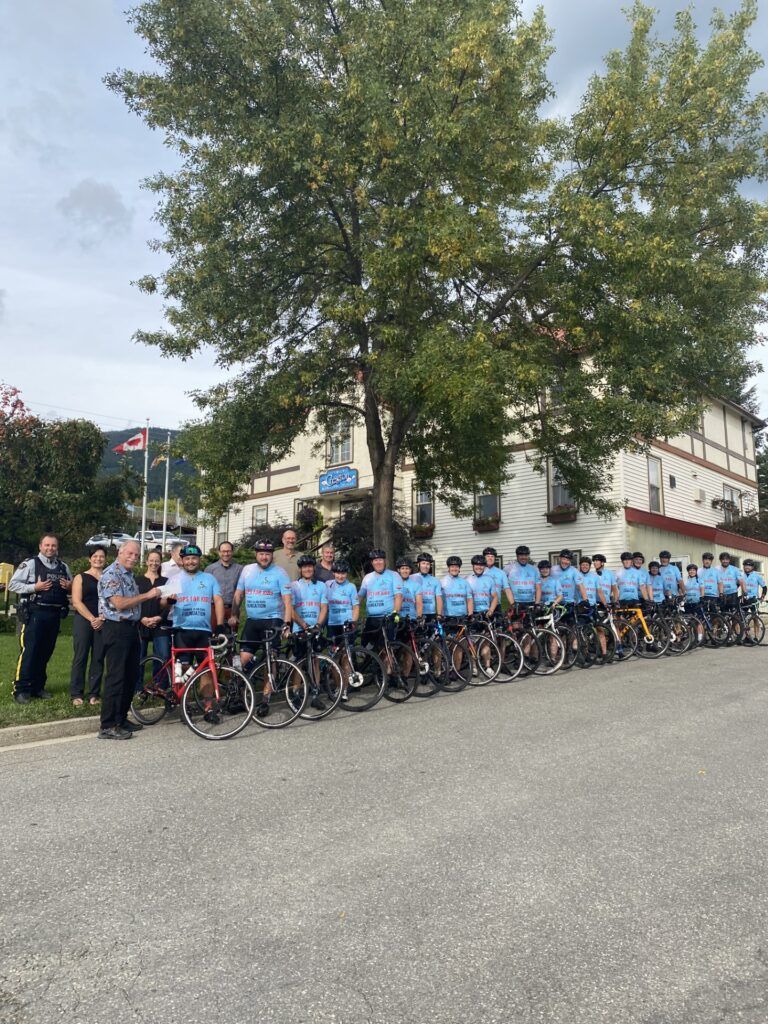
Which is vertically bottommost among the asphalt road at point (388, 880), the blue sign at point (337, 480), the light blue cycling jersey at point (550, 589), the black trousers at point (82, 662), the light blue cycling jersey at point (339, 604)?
the asphalt road at point (388, 880)

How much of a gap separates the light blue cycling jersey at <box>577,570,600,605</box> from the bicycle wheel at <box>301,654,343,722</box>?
6.29 meters

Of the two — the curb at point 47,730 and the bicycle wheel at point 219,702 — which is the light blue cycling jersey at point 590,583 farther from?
the curb at point 47,730

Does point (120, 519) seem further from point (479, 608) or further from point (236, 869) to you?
point (236, 869)

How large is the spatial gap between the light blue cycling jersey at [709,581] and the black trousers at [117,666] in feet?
45.0

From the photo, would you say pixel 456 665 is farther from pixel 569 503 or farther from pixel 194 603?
pixel 569 503

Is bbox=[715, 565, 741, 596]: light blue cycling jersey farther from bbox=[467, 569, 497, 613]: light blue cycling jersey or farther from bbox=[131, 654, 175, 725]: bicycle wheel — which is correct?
bbox=[131, 654, 175, 725]: bicycle wheel

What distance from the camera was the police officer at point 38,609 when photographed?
872 centimetres

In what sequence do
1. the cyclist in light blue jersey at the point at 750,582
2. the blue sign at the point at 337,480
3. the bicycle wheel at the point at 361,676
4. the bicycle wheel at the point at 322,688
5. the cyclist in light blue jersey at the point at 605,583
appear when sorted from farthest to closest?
the blue sign at the point at 337,480 → the cyclist in light blue jersey at the point at 750,582 → the cyclist in light blue jersey at the point at 605,583 → the bicycle wheel at the point at 361,676 → the bicycle wheel at the point at 322,688

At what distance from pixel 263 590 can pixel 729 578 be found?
12.9m

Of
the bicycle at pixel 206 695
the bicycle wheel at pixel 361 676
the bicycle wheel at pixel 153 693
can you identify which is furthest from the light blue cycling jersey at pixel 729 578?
the bicycle wheel at pixel 153 693

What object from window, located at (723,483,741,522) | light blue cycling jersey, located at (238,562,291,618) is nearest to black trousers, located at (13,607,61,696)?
light blue cycling jersey, located at (238,562,291,618)

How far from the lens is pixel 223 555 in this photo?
991 cm

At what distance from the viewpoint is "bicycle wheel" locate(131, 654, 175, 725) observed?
833 cm

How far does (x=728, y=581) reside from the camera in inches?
690
